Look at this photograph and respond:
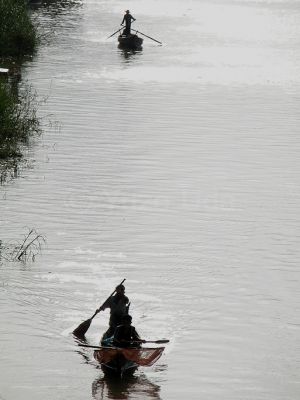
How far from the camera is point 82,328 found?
21.1 metres

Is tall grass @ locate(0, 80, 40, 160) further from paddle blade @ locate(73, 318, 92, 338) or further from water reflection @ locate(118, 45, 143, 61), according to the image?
water reflection @ locate(118, 45, 143, 61)

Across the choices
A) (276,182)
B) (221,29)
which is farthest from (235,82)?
(221,29)

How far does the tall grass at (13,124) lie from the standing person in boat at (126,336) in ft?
55.2

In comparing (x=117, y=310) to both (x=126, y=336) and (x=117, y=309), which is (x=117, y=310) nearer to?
(x=117, y=309)

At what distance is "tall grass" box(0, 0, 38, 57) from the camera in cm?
5441

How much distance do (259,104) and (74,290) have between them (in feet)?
93.6

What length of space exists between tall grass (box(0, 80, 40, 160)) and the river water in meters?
0.68

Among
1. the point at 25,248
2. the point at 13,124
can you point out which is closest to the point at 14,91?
the point at 13,124

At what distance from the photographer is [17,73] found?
171 feet

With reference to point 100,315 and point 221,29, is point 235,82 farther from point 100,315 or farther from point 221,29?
point 100,315

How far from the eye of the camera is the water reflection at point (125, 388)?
19.0 metres

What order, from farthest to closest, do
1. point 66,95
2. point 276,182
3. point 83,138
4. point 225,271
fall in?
point 66,95 → point 83,138 → point 276,182 → point 225,271

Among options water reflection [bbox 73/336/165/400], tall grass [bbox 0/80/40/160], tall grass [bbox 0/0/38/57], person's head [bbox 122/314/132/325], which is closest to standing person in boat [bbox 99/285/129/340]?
person's head [bbox 122/314/132/325]

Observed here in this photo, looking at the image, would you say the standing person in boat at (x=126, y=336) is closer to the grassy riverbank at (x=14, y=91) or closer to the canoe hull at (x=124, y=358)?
the canoe hull at (x=124, y=358)
